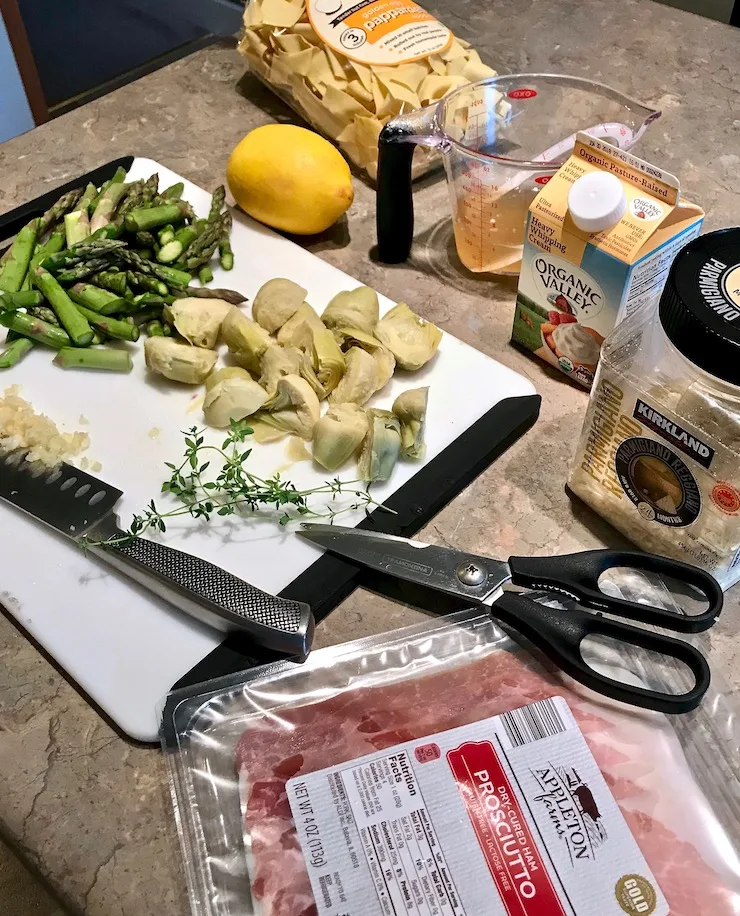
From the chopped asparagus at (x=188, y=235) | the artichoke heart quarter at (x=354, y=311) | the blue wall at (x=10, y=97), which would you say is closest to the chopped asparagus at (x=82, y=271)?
the chopped asparagus at (x=188, y=235)

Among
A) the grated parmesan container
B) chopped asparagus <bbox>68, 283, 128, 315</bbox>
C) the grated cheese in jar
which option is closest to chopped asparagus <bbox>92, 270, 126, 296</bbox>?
chopped asparagus <bbox>68, 283, 128, 315</bbox>

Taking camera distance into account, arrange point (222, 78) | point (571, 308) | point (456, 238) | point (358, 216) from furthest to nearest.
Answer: point (222, 78)
point (358, 216)
point (456, 238)
point (571, 308)

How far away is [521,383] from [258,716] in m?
0.53

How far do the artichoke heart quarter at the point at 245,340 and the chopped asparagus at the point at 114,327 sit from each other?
0.13 metres

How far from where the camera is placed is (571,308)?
961mm

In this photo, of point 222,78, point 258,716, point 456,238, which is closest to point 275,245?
point 456,238

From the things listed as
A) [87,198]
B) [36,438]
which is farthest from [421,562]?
[87,198]

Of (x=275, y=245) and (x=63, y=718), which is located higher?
(x=275, y=245)

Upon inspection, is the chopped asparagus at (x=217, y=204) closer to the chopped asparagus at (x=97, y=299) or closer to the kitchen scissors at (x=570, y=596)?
the chopped asparagus at (x=97, y=299)

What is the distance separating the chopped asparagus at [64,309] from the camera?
1071mm

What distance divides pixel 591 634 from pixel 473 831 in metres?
0.21

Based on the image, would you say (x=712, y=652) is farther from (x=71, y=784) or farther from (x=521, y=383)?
(x=71, y=784)

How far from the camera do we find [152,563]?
2.70 feet

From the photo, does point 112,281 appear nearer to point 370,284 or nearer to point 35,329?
point 35,329
